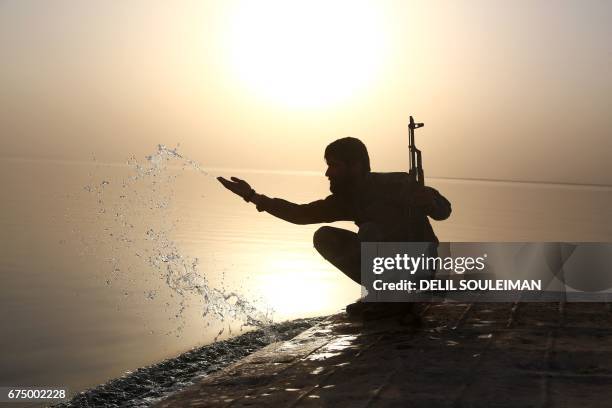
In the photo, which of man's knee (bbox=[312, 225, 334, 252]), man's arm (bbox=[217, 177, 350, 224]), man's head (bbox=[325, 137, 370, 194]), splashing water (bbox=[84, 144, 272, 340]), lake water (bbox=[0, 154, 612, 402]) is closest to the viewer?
man's head (bbox=[325, 137, 370, 194])

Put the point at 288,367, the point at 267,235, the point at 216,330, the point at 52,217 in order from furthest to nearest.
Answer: the point at 52,217 → the point at 267,235 → the point at 216,330 → the point at 288,367

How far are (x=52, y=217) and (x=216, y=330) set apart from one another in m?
21.4

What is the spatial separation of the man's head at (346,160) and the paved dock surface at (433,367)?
121 centimetres

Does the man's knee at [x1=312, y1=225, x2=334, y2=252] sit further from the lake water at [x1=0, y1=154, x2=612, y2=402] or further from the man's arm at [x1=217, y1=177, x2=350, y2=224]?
the lake water at [x1=0, y1=154, x2=612, y2=402]

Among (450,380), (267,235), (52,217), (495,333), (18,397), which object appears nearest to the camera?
(450,380)

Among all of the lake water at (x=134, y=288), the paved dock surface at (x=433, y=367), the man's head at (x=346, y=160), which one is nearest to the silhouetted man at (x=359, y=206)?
the man's head at (x=346, y=160)

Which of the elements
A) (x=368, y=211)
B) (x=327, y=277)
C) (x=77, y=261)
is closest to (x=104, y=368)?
(x=368, y=211)

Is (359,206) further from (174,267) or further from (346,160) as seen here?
(174,267)

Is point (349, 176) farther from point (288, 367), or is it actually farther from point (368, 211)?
point (288, 367)

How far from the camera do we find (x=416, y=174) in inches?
258

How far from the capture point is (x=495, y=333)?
5367 mm

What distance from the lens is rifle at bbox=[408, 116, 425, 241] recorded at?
20.1ft

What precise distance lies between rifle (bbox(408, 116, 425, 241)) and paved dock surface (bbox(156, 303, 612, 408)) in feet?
2.44

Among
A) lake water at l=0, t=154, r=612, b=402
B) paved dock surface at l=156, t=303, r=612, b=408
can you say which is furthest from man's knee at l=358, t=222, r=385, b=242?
lake water at l=0, t=154, r=612, b=402
